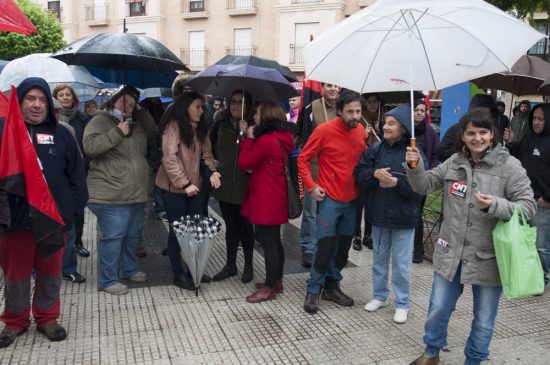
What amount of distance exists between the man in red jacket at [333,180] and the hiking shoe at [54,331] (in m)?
1.94

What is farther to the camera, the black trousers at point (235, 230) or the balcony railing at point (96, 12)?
the balcony railing at point (96, 12)

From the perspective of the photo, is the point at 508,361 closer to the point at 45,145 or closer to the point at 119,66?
the point at 45,145

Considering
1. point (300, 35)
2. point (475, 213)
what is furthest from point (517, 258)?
point (300, 35)

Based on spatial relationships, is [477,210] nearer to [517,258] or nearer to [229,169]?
[517,258]

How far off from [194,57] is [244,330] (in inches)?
1032

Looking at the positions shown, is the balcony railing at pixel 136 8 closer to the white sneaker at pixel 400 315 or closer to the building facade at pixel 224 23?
the building facade at pixel 224 23

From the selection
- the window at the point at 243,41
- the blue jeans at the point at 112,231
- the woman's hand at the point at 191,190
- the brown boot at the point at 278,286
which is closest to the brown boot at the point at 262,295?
the brown boot at the point at 278,286

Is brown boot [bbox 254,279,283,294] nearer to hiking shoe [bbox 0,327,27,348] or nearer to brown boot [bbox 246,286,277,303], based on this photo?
brown boot [bbox 246,286,277,303]

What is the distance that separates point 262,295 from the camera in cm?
444

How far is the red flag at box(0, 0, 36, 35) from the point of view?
8.46 feet

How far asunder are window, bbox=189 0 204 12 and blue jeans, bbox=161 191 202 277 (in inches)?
1009

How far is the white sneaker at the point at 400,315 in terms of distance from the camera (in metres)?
4.09

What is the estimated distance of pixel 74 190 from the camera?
3730 mm

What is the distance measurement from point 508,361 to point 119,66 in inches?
166
